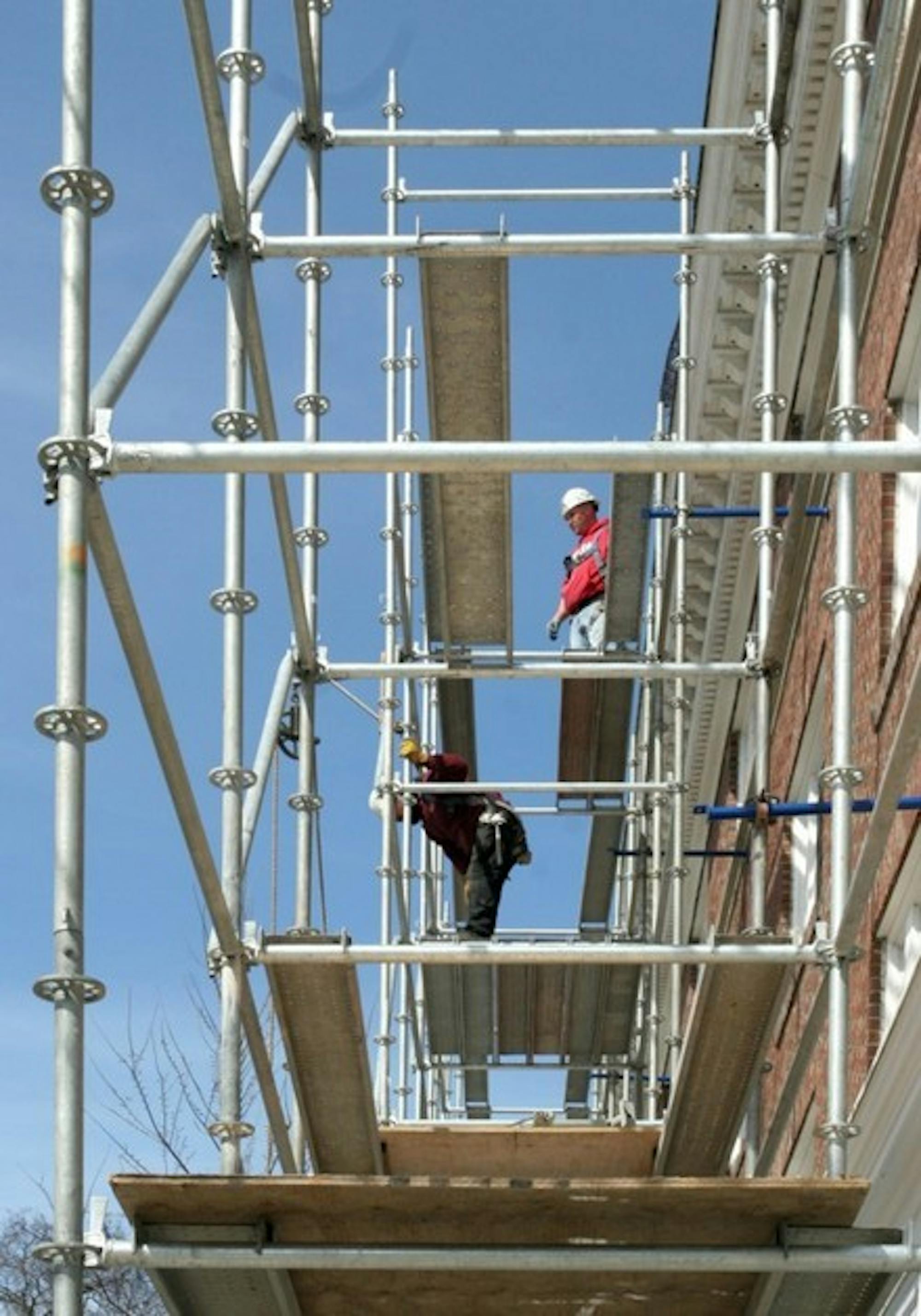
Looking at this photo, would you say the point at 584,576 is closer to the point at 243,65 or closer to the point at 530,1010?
the point at 530,1010

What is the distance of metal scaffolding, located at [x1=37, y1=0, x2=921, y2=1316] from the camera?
25.5ft

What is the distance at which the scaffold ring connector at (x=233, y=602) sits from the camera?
36.4 ft

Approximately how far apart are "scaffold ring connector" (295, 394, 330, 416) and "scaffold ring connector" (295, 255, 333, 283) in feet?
1.91

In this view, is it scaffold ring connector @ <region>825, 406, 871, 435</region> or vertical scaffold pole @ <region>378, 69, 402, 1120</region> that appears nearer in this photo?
scaffold ring connector @ <region>825, 406, 871, 435</region>

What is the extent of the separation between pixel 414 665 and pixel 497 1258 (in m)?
6.54

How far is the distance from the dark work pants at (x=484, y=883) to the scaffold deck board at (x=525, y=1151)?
4198 mm

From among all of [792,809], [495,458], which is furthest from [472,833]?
[495,458]

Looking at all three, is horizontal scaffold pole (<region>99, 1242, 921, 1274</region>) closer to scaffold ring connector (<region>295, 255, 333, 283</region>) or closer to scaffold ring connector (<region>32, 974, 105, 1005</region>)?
scaffold ring connector (<region>32, 974, 105, 1005</region>)

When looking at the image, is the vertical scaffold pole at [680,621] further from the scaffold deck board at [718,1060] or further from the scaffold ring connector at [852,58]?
the scaffold ring connector at [852,58]

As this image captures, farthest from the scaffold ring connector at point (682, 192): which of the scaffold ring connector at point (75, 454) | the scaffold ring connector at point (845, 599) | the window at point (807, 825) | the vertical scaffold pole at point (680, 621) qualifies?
the scaffold ring connector at point (75, 454)

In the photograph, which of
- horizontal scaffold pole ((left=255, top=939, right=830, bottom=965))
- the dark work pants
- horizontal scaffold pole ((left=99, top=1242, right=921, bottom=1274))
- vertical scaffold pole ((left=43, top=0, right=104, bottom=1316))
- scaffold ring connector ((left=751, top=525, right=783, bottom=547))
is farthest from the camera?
the dark work pants

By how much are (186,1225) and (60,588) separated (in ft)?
6.87

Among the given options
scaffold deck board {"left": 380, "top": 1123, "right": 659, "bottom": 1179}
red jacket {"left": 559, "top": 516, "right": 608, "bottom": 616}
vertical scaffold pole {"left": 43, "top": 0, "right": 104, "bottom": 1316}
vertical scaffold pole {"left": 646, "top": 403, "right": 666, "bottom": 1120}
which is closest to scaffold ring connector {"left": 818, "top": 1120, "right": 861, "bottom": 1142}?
scaffold deck board {"left": 380, "top": 1123, "right": 659, "bottom": 1179}

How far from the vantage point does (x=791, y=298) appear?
19922 millimetres
